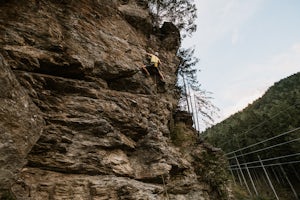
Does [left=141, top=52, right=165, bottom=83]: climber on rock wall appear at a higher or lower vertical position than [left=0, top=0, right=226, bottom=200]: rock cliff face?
higher

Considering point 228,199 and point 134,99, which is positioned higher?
point 134,99

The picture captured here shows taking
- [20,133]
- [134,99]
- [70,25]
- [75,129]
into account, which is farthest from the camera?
[134,99]

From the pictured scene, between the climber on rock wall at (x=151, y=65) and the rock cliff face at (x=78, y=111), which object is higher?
the climber on rock wall at (x=151, y=65)

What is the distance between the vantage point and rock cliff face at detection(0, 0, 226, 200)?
12.2 ft

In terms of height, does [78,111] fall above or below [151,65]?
below

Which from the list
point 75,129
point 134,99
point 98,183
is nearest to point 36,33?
point 75,129

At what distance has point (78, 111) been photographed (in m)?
5.07

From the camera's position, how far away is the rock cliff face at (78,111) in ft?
12.2

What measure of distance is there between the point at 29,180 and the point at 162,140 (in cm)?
373

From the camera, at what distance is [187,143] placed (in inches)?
373

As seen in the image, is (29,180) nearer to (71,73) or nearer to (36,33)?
(71,73)

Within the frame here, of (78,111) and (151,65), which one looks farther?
(151,65)

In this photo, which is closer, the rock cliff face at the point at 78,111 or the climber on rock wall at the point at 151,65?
the rock cliff face at the point at 78,111

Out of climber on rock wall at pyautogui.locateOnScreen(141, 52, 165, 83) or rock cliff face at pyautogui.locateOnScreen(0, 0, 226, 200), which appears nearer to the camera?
rock cliff face at pyautogui.locateOnScreen(0, 0, 226, 200)
